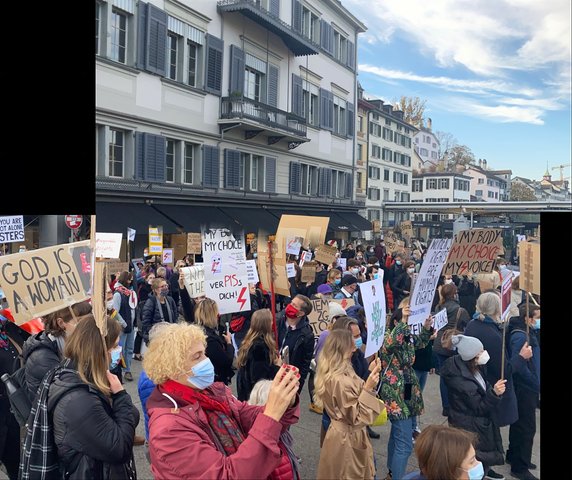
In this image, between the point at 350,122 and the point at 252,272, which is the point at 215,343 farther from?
the point at 350,122

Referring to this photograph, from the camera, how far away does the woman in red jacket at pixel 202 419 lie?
187 cm

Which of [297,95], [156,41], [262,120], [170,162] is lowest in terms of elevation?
[170,162]

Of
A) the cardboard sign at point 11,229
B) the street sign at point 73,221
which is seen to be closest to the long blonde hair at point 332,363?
the street sign at point 73,221

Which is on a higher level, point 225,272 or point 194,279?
point 225,272

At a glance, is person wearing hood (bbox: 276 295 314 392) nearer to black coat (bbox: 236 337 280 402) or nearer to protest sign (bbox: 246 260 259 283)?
black coat (bbox: 236 337 280 402)

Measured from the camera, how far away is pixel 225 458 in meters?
1.90

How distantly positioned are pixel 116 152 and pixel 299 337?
2912 millimetres

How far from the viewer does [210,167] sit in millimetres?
5176

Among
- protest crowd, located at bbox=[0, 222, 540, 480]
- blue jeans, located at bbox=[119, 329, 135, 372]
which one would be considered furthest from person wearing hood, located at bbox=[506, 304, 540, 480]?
blue jeans, located at bbox=[119, 329, 135, 372]

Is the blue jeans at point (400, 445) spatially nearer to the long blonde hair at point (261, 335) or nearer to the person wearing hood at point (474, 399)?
the person wearing hood at point (474, 399)

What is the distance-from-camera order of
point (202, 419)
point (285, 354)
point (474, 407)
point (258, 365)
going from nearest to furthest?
point (202, 419)
point (474, 407)
point (258, 365)
point (285, 354)

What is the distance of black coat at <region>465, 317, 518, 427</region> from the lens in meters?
3.99

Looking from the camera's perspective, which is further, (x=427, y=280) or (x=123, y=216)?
(x=123, y=216)

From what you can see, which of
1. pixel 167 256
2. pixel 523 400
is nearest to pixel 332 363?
pixel 523 400
